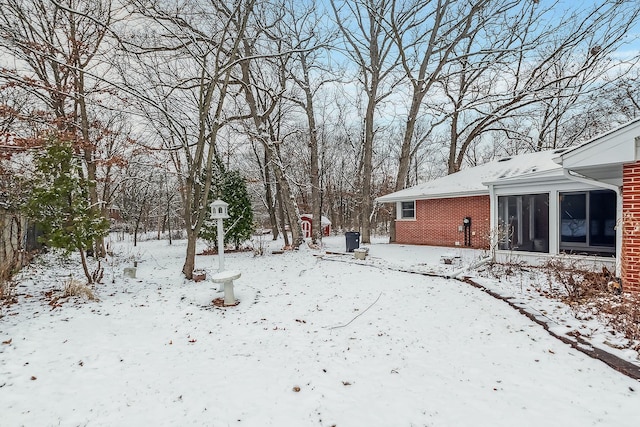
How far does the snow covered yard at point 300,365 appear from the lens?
2699 mm

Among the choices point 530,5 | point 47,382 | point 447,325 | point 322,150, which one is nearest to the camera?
point 47,382

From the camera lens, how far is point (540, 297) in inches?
215

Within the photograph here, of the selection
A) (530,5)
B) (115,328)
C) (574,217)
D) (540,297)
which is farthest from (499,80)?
(115,328)

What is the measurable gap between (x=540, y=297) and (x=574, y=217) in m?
4.88

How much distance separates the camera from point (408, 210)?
14.4 meters

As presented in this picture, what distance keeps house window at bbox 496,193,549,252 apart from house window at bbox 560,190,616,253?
0.53 m

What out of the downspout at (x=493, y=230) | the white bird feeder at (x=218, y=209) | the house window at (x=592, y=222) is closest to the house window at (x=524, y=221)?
the downspout at (x=493, y=230)

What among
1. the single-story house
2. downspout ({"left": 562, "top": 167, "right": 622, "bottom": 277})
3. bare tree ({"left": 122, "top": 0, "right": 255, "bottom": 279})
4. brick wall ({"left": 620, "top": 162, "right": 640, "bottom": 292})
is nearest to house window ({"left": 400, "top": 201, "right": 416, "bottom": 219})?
the single-story house

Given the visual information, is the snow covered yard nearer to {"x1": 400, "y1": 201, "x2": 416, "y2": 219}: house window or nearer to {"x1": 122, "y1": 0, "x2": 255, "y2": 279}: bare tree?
{"x1": 122, "y1": 0, "x2": 255, "y2": 279}: bare tree

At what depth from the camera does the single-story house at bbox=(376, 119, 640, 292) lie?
5.00 meters

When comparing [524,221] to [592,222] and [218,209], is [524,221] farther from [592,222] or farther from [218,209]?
[218,209]

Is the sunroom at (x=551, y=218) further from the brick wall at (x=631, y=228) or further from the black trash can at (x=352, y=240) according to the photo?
the black trash can at (x=352, y=240)

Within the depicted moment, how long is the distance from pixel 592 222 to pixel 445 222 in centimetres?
500

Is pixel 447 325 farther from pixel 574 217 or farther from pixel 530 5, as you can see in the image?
pixel 530 5
